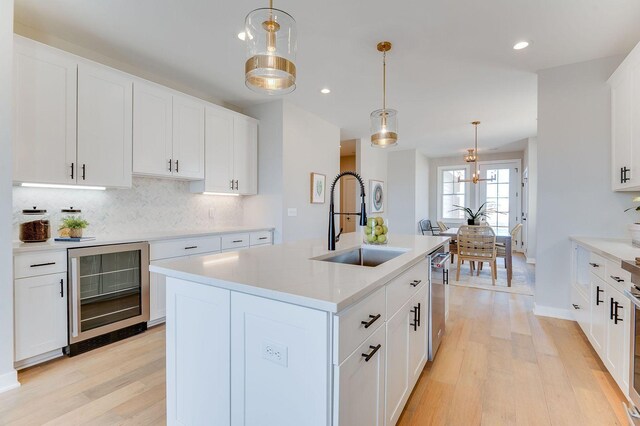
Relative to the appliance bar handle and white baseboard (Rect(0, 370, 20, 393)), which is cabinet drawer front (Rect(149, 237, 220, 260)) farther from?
white baseboard (Rect(0, 370, 20, 393))

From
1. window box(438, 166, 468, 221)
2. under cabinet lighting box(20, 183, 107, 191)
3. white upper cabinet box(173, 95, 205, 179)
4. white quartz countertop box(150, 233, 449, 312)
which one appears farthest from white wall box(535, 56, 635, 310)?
window box(438, 166, 468, 221)

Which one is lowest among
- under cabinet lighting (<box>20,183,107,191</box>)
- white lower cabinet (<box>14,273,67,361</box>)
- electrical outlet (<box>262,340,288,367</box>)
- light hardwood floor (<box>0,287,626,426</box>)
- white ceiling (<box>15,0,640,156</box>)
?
light hardwood floor (<box>0,287,626,426</box>)

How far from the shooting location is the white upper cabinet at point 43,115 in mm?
2279

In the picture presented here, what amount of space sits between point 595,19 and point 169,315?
12.0 feet

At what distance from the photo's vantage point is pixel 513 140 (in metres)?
6.77

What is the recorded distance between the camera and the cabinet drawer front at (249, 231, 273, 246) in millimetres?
3976

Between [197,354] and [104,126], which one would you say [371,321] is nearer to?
[197,354]

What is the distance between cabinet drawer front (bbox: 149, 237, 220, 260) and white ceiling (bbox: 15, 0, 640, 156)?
1867 mm

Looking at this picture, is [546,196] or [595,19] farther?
[546,196]

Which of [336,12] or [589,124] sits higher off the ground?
[336,12]

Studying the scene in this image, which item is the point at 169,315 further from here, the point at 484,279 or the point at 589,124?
the point at 484,279

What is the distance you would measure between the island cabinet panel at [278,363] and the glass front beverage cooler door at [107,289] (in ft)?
6.55

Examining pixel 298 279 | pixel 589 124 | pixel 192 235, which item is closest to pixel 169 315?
pixel 298 279

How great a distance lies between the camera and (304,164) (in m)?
4.72
